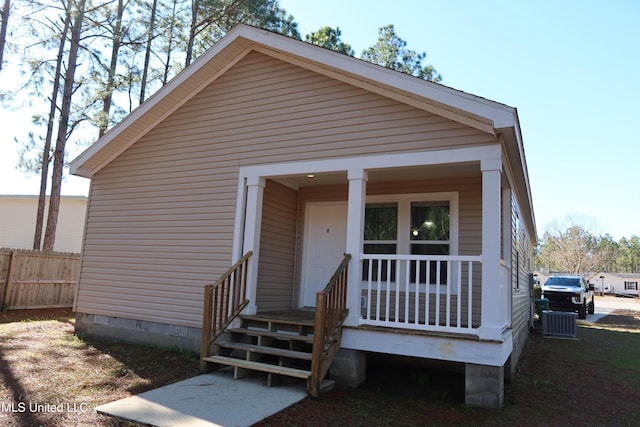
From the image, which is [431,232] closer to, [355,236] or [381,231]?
[381,231]

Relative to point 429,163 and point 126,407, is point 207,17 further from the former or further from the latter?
point 126,407

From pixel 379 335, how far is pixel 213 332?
2.30 m

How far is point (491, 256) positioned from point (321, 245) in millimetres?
3553

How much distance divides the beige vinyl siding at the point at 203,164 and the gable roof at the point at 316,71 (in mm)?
139

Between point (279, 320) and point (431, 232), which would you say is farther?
point (431, 232)

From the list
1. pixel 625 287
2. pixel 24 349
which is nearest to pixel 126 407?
pixel 24 349

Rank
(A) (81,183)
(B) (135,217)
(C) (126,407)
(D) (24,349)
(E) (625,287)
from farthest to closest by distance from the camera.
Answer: (E) (625,287) < (A) (81,183) < (B) (135,217) < (D) (24,349) < (C) (126,407)

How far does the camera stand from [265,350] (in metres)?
5.42

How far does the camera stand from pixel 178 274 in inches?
286

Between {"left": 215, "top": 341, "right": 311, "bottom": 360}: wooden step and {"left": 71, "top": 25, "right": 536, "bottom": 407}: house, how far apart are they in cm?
4

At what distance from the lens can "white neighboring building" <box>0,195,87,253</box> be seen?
21109 mm

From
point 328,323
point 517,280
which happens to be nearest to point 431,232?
point 517,280

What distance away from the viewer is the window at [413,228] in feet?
22.3

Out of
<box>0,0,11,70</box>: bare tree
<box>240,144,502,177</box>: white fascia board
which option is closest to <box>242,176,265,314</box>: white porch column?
<box>240,144,502,177</box>: white fascia board
